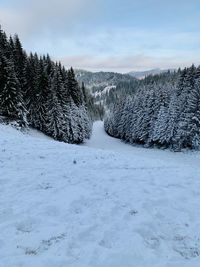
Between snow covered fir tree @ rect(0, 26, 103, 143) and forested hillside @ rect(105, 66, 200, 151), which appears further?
snow covered fir tree @ rect(0, 26, 103, 143)

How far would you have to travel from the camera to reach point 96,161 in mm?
15242

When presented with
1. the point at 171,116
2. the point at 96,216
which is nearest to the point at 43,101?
the point at 171,116

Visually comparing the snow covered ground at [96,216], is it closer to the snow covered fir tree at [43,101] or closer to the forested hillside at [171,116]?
the snow covered fir tree at [43,101]

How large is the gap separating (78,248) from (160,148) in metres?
44.0

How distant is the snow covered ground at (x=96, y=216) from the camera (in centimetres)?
661

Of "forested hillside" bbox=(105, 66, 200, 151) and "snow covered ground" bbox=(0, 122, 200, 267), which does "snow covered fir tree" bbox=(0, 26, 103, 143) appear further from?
"snow covered ground" bbox=(0, 122, 200, 267)

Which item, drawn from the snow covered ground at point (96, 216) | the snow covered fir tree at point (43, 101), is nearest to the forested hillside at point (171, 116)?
the snow covered fir tree at point (43, 101)

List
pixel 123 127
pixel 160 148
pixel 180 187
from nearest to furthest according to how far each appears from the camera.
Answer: pixel 180 187
pixel 160 148
pixel 123 127

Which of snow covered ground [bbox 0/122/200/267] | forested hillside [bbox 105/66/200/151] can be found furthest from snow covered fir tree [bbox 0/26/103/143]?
snow covered ground [bbox 0/122/200/267]

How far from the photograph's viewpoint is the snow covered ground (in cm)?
661

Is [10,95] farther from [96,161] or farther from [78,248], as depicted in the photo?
[78,248]

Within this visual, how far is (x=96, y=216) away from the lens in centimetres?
855

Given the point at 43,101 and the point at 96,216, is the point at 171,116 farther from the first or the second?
the point at 96,216

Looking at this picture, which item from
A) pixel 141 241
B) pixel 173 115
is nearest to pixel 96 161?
pixel 141 241
